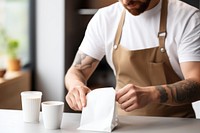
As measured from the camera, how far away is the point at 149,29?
195 cm

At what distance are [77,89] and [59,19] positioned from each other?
1926 millimetres

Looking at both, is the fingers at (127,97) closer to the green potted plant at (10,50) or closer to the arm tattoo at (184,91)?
the arm tattoo at (184,91)

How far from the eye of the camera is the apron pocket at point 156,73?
75.8 inches

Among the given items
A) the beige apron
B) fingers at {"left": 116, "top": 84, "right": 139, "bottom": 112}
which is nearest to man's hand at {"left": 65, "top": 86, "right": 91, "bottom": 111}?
fingers at {"left": 116, "top": 84, "right": 139, "bottom": 112}

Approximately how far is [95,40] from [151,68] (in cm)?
32

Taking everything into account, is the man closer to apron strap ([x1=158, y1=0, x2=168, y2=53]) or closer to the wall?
apron strap ([x1=158, y1=0, x2=168, y2=53])

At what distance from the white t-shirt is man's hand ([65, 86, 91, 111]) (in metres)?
0.46

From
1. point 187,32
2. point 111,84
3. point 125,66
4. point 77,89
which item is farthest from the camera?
point 111,84

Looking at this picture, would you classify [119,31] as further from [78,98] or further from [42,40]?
[42,40]

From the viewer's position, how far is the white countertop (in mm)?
1411

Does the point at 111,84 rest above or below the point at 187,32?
below

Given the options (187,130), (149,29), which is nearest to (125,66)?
(149,29)

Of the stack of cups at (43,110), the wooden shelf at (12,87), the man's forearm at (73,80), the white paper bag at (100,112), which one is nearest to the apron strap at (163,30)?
the man's forearm at (73,80)

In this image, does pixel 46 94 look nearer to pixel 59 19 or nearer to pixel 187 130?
pixel 59 19
